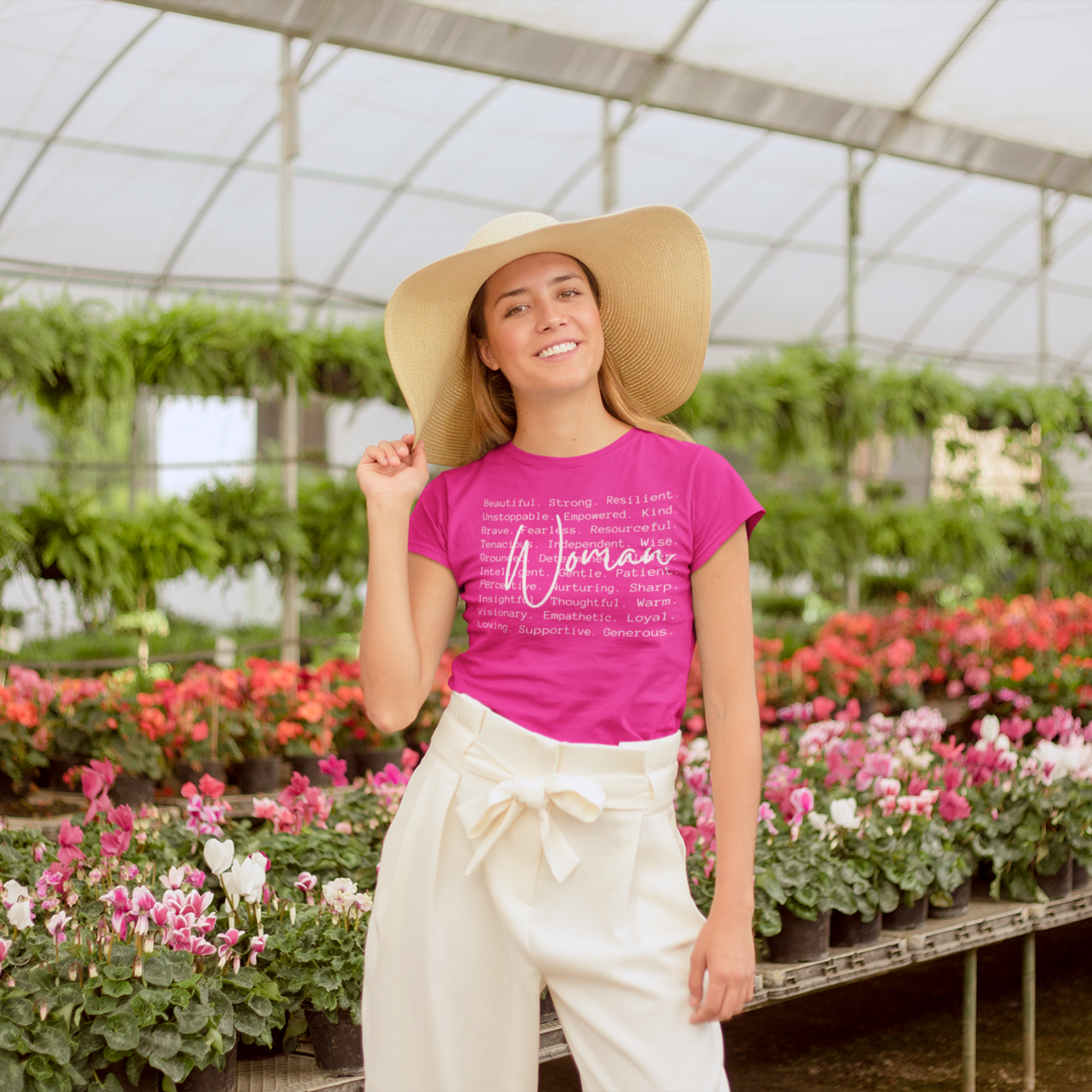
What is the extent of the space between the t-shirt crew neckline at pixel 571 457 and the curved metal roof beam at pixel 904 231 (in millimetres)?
7658

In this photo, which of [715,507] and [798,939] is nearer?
[715,507]

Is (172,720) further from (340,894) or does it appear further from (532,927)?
(532,927)

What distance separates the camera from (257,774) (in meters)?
3.81

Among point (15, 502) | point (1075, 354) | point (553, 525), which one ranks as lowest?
point (553, 525)

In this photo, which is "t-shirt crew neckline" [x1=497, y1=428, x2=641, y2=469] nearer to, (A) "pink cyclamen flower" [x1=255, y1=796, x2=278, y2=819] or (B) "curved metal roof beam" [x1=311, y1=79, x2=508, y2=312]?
(A) "pink cyclamen flower" [x1=255, y1=796, x2=278, y2=819]

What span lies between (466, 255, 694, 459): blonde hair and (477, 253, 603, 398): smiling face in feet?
0.15

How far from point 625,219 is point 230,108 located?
18.2 feet

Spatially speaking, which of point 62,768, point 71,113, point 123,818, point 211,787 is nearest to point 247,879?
point 123,818

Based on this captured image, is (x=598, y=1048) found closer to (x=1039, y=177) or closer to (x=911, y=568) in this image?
(x=911, y=568)

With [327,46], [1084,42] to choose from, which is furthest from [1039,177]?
[327,46]

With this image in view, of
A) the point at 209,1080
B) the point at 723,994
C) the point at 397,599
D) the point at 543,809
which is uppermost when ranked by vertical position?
the point at 397,599

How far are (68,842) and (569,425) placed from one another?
1.34 m

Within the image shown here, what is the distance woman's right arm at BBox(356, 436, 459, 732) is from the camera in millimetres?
1437

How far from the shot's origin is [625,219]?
1562mm
